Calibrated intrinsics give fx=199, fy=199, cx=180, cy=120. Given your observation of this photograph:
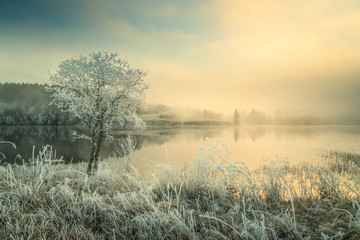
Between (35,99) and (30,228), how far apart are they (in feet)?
486

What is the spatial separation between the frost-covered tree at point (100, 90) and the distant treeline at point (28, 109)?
110 metres

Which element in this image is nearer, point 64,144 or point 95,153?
point 95,153

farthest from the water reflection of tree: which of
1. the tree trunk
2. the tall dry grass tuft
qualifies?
the tall dry grass tuft

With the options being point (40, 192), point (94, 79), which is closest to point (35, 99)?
point (94, 79)

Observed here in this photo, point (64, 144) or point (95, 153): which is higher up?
point (95, 153)

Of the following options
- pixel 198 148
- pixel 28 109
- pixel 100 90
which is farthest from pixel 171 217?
pixel 28 109

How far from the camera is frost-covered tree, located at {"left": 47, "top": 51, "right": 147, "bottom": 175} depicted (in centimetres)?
1298

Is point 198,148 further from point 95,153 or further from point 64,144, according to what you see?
point 64,144

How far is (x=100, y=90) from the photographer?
13508mm

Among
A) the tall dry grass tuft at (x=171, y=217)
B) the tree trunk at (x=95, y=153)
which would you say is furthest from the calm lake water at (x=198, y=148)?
the tree trunk at (x=95, y=153)

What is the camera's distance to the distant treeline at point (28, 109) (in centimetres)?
11322

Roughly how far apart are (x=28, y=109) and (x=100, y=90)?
133253 millimetres

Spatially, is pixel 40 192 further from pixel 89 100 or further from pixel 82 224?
pixel 89 100

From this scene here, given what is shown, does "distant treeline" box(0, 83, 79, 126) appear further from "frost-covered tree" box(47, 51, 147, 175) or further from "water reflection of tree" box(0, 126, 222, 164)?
"frost-covered tree" box(47, 51, 147, 175)
